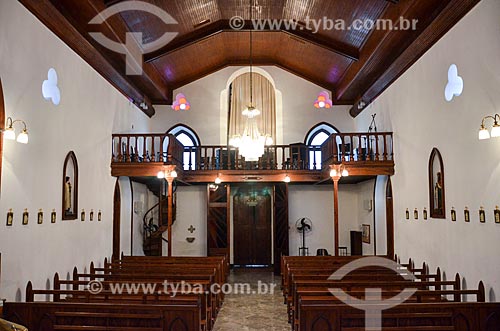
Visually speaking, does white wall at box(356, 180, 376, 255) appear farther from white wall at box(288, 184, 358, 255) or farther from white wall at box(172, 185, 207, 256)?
white wall at box(172, 185, 207, 256)

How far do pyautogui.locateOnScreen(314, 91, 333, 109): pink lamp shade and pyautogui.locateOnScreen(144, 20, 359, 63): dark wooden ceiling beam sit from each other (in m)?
3.33

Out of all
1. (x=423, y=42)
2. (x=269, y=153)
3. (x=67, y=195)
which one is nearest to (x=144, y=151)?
(x=67, y=195)

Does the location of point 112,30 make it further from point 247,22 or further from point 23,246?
point 23,246

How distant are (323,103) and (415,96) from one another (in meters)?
6.58

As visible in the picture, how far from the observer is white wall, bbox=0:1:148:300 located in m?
7.05

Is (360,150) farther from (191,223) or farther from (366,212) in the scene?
(191,223)

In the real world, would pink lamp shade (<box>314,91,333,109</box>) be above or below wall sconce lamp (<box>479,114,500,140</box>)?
above

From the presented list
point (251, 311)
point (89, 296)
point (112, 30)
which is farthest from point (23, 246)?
point (112, 30)

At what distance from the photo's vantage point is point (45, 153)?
826cm

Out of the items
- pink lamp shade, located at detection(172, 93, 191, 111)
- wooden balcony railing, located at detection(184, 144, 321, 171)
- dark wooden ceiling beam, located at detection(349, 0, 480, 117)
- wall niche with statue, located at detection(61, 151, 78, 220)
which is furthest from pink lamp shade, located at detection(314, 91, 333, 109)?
wall niche with statue, located at detection(61, 151, 78, 220)

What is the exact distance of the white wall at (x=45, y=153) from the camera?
278 inches

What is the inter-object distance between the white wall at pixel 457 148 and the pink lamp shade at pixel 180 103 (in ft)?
27.1

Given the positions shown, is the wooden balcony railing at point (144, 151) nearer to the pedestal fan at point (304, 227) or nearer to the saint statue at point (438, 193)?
the pedestal fan at point (304, 227)

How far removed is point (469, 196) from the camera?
771 centimetres
